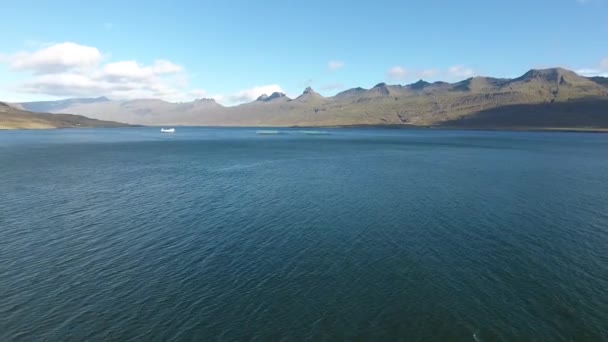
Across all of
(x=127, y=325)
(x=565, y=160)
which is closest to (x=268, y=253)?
(x=127, y=325)

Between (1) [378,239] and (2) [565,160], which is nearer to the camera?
(1) [378,239]

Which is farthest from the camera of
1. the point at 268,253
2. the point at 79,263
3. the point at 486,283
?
the point at 268,253

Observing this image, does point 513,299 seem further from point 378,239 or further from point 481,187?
point 481,187

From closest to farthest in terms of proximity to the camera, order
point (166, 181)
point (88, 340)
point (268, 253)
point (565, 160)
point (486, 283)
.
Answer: point (88, 340) → point (486, 283) → point (268, 253) → point (166, 181) → point (565, 160)

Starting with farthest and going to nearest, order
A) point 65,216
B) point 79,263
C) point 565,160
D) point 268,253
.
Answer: point 565,160 < point 65,216 < point 268,253 < point 79,263

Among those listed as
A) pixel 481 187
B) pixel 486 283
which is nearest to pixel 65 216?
pixel 486 283

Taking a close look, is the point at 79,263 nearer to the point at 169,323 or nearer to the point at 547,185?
the point at 169,323
